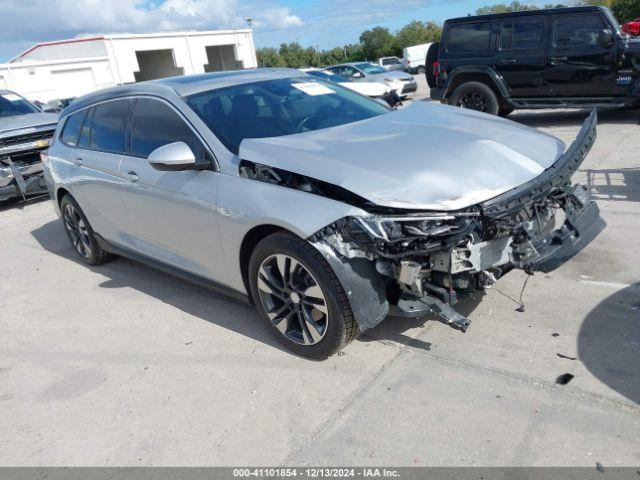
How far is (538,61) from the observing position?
385 inches

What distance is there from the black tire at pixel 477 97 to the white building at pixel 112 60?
106 feet

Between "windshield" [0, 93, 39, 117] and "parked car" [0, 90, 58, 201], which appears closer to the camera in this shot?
"parked car" [0, 90, 58, 201]

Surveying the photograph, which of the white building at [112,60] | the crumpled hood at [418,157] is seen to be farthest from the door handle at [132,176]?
the white building at [112,60]

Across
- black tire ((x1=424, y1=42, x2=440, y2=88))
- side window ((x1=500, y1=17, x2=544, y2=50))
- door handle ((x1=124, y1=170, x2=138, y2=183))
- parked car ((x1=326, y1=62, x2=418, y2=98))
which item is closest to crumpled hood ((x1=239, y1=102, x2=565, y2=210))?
door handle ((x1=124, y1=170, x2=138, y2=183))

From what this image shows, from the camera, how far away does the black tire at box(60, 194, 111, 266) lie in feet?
17.7

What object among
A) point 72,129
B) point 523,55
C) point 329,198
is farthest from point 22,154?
point 523,55

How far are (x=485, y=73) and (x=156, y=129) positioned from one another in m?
7.98

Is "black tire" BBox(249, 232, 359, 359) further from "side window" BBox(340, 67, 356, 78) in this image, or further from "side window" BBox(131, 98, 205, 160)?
"side window" BBox(340, 67, 356, 78)

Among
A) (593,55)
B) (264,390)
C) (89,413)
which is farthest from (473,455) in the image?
(593,55)

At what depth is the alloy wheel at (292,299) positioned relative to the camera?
3.17 meters

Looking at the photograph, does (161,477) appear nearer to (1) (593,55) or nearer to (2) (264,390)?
(2) (264,390)

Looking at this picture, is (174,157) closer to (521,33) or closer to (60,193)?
(60,193)

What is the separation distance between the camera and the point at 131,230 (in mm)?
4535

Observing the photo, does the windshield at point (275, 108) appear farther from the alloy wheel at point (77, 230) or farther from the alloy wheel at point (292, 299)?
the alloy wheel at point (77, 230)
